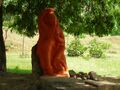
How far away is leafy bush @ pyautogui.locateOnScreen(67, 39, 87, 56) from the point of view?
77.2ft

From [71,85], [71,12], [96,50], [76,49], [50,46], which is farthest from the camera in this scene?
[76,49]

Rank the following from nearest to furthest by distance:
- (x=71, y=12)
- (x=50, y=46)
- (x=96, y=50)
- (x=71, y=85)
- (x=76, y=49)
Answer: (x=71, y=85), (x=50, y=46), (x=71, y=12), (x=96, y=50), (x=76, y=49)

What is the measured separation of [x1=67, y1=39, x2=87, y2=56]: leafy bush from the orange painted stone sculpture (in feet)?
48.4

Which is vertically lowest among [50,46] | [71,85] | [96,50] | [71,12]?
[71,85]

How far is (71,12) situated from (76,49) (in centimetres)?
1031

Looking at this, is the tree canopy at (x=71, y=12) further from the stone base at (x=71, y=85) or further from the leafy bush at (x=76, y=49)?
the leafy bush at (x=76, y=49)

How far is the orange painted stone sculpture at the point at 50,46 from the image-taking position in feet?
27.9

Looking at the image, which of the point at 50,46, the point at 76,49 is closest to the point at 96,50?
the point at 76,49

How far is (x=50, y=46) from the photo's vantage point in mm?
8539

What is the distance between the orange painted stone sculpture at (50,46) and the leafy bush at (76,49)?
14.7m

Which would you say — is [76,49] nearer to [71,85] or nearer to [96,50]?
[96,50]

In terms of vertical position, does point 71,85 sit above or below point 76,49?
below

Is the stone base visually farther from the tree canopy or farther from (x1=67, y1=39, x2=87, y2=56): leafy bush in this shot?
(x1=67, y1=39, x2=87, y2=56): leafy bush

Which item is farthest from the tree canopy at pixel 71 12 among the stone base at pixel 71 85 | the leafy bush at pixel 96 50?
the leafy bush at pixel 96 50
